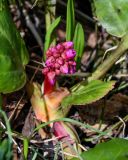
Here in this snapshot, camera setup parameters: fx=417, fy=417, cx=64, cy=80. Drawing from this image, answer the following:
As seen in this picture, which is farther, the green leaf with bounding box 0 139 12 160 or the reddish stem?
the reddish stem

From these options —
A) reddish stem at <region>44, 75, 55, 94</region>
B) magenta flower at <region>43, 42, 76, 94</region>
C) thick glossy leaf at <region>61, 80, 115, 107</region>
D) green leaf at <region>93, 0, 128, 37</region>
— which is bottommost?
thick glossy leaf at <region>61, 80, 115, 107</region>

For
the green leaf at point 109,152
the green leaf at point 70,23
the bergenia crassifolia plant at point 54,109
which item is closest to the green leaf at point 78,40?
the green leaf at point 70,23

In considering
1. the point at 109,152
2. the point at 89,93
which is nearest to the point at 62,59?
the point at 89,93

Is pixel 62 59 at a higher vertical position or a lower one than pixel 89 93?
higher

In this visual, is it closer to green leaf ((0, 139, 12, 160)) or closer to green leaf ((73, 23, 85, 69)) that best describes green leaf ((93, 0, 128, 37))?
green leaf ((73, 23, 85, 69))

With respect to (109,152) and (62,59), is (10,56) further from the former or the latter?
(109,152)

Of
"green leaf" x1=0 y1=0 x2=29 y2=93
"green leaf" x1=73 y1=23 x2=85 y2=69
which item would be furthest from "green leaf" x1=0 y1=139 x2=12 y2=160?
"green leaf" x1=73 y1=23 x2=85 y2=69
